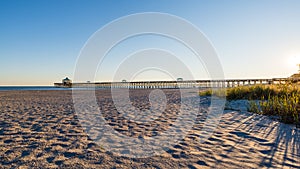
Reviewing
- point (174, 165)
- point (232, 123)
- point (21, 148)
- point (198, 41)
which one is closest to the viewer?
point (174, 165)

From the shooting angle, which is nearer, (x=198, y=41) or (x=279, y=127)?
(x=279, y=127)

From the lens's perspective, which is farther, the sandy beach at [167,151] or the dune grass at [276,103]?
the dune grass at [276,103]

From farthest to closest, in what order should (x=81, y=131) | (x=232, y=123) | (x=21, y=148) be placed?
1. (x=232, y=123)
2. (x=81, y=131)
3. (x=21, y=148)

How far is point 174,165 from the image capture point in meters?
2.98

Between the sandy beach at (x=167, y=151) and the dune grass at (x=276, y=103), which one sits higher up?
the dune grass at (x=276, y=103)

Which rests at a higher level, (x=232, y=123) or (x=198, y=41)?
(x=198, y=41)

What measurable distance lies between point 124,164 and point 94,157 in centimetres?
61

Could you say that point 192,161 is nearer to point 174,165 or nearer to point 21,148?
point 174,165

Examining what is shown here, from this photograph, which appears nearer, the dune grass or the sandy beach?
the sandy beach

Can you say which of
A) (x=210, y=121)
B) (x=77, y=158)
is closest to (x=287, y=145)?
(x=210, y=121)

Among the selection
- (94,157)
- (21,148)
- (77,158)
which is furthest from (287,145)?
(21,148)

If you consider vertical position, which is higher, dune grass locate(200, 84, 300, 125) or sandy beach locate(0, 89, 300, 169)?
dune grass locate(200, 84, 300, 125)

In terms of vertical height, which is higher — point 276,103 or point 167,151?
point 276,103

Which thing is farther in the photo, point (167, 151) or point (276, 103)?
point (276, 103)
